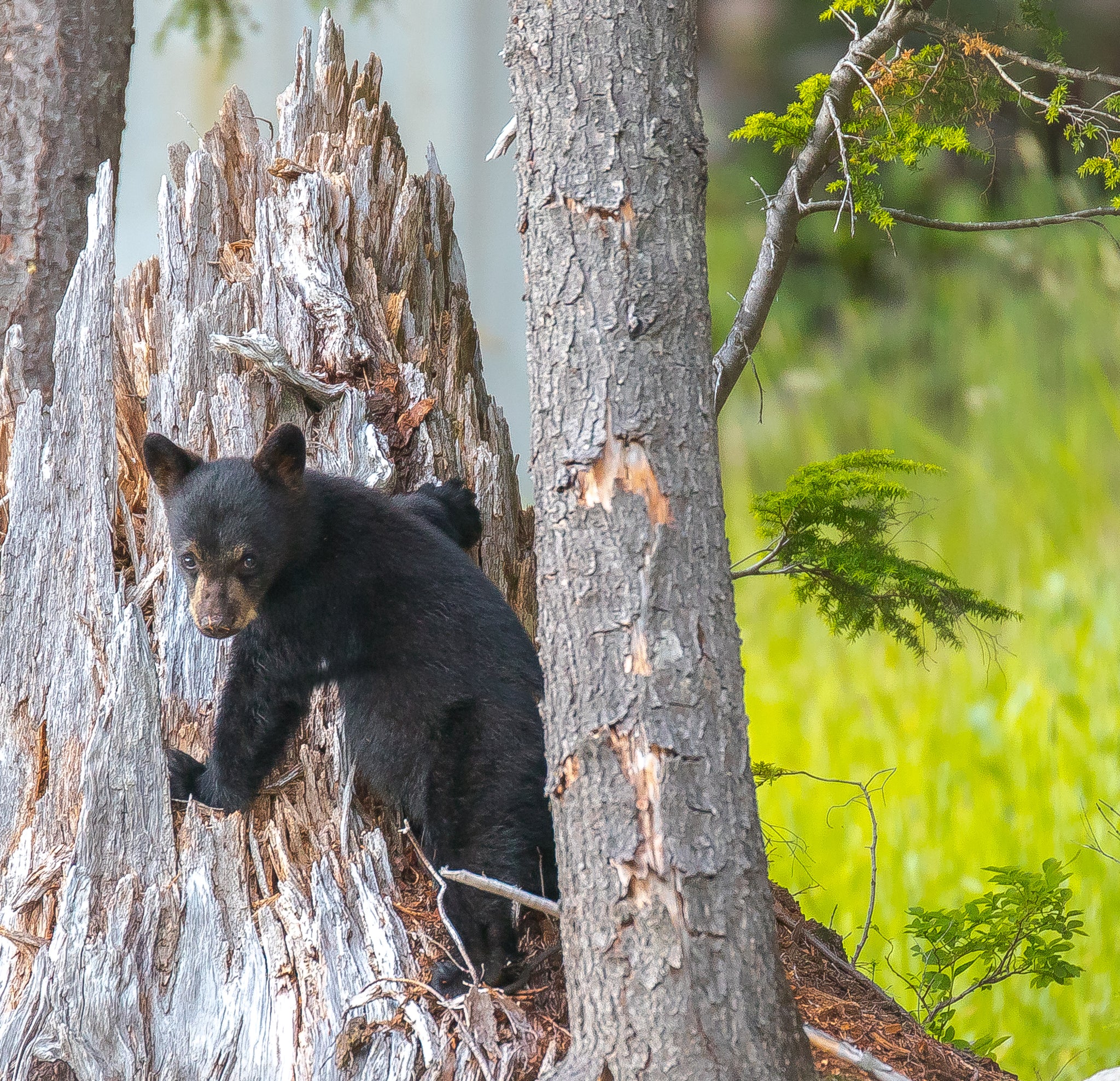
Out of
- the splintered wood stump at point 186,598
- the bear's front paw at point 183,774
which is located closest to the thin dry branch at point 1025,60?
the splintered wood stump at point 186,598

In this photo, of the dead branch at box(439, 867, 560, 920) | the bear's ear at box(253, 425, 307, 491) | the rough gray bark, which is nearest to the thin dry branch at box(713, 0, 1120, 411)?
the bear's ear at box(253, 425, 307, 491)

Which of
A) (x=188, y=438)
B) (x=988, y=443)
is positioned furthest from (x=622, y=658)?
(x=988, y=443)

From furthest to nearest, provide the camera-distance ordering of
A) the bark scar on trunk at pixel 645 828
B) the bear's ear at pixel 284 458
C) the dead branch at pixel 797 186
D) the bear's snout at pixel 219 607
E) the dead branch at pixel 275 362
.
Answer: the dead branch at pixel 275 362 < the dead branch at pixel 797 186 < the bear's ear at pixel 284 458 < the bear's snout at pixel 219 607 < the bark scar on trunk at pixel 645 828

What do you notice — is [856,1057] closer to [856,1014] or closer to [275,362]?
[856,1014]

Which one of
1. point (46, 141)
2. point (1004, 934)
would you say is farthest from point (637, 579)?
point (46, 141)

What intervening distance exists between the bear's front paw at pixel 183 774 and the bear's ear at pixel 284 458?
942 mm

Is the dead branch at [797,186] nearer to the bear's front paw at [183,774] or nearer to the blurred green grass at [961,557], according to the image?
the bear's front paw at [183,774]

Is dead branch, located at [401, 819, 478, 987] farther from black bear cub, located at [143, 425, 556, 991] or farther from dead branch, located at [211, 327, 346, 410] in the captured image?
dead branch, located at [211, 327, 346, 410]

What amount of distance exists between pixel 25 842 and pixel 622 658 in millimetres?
2141

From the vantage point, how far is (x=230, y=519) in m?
3.11

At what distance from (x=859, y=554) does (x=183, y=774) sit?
242 centimetres

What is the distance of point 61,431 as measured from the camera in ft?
12.4

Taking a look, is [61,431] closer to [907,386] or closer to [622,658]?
[622,658]

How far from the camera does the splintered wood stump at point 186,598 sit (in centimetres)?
290
